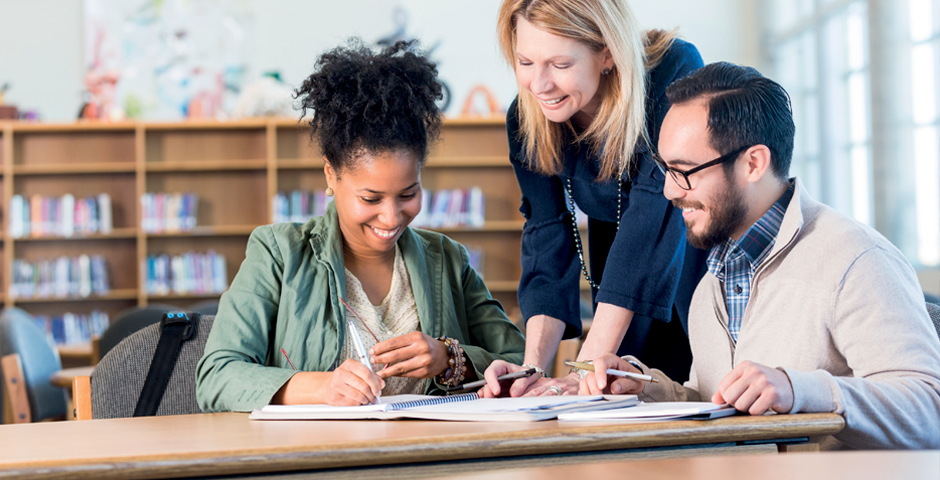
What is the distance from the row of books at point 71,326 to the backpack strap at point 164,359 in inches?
184

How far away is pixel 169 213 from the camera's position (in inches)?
228

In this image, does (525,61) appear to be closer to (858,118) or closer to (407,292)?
(407,292)

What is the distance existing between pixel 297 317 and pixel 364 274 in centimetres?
22

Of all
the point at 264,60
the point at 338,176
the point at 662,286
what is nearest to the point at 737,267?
the point at 662,286

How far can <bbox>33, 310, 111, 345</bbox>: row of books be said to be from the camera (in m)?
5.74

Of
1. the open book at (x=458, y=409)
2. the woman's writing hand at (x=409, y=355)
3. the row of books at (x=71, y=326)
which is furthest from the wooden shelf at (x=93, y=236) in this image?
the open book at (x=458, y=409)

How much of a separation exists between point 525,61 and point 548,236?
0.44 m

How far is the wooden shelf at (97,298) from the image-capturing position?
5.70 metres

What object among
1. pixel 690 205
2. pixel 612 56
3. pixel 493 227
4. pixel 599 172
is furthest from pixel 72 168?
pixel 690 205

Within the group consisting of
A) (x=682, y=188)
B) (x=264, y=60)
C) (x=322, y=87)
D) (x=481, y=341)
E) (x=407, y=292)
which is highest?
(x=264, y=60)

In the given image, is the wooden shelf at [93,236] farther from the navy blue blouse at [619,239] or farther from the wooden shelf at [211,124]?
the navy blue blouse at [619,239]

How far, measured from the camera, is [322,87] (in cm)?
156

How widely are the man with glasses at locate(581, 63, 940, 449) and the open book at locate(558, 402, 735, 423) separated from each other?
3 cm

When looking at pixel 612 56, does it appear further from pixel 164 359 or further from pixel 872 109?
pixel 872 109
